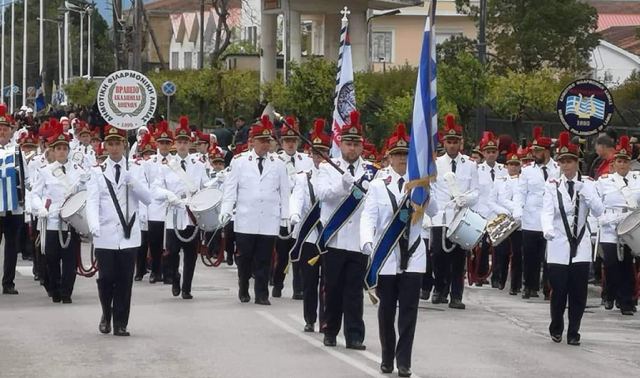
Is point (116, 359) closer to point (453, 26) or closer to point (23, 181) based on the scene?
point (23, 181)

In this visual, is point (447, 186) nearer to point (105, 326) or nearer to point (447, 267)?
point (447, 267)

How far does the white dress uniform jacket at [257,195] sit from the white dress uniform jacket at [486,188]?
2.67m

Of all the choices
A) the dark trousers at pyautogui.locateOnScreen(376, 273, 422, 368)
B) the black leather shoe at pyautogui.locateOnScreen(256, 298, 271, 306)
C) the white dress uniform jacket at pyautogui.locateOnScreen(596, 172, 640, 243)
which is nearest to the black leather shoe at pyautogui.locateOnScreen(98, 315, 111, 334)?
the black leather shoe at pyautogui.locateOnScreen(256, 298, 271, 306)

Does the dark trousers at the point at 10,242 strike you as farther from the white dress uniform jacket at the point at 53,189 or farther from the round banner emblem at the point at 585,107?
the round banner emblem at the point at 585,107

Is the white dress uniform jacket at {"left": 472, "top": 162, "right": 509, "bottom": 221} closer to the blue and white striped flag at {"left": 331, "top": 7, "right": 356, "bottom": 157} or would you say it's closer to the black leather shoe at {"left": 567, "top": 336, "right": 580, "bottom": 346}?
the blue and white striped flag at {"left": 331, "top": 7, "right": 356, "bottom": 157}

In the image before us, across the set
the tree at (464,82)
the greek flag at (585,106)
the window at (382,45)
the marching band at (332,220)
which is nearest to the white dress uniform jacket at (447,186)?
the marching band at (332,220)

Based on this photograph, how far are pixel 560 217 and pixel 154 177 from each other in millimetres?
6268

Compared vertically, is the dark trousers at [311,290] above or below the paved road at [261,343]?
above

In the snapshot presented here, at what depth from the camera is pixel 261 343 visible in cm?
1517

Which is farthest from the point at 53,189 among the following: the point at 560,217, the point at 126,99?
the point at 126,99

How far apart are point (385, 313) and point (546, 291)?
8.87 m

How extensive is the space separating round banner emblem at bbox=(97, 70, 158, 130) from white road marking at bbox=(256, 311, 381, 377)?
8985 millimetres

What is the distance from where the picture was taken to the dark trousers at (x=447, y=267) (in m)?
19.5

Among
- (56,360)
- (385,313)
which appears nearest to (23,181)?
(56,360)
